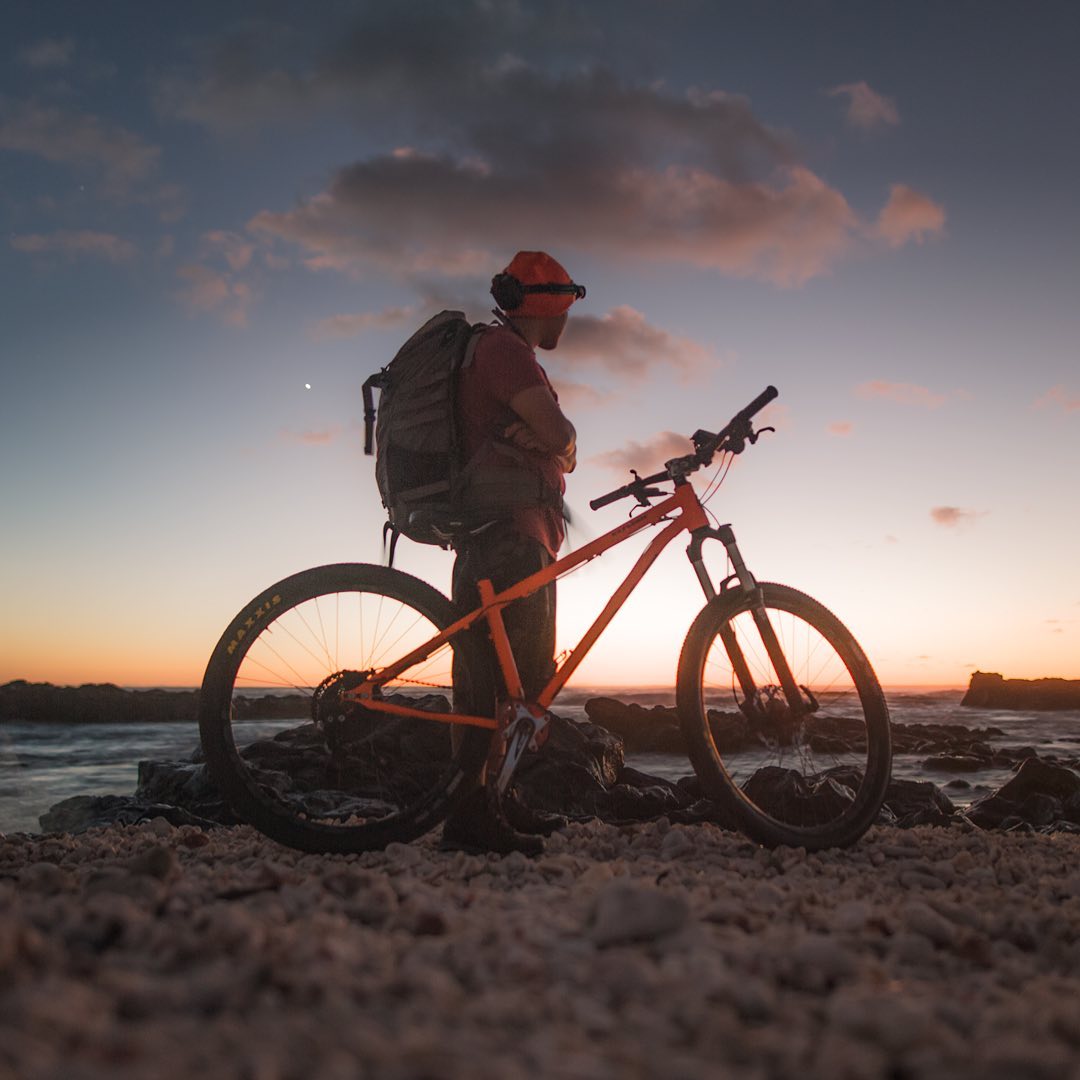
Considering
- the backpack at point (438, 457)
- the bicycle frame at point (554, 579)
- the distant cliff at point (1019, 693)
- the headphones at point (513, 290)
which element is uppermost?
the headphones at point (513, 290)

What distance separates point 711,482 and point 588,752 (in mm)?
4800

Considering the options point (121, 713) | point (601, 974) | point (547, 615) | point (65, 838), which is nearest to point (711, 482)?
point (547, 615)

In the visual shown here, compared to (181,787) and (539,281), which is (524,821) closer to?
(539,281)

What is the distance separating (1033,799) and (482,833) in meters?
6.69

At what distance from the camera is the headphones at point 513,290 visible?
4336 millimetres

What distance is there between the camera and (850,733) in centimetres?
426

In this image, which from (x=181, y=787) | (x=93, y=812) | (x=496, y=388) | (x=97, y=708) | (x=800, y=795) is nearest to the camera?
(x=496, y=388)

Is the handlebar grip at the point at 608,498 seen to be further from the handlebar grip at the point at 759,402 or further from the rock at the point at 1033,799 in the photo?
the rock at the point at 1033,799

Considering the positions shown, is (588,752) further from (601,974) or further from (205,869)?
(601,974)

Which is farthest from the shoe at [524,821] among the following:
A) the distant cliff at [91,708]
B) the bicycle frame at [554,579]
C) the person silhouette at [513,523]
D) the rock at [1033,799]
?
the distant cliff at [91,708]

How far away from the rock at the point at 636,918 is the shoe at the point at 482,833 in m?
1.68

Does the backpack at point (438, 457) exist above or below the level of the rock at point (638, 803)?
above

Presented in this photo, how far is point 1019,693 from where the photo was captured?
45.8 metres

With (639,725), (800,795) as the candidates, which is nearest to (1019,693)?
(639,725)
